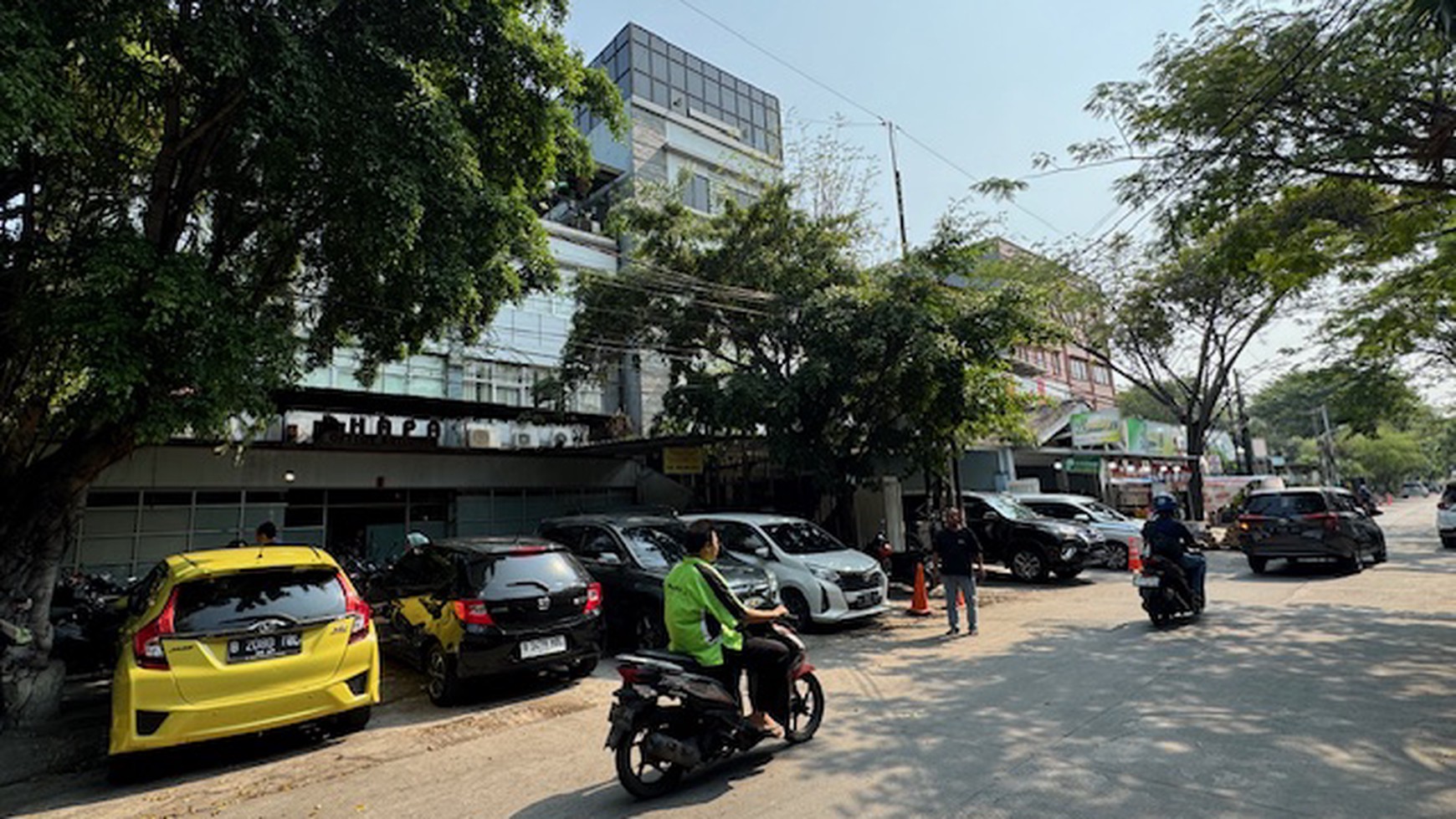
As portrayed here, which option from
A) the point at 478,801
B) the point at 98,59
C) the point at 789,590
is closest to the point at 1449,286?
the point at 789,590

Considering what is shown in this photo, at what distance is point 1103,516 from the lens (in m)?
16.8

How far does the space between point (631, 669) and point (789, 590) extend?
19.5 feet

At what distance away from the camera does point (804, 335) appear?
13.1 meters

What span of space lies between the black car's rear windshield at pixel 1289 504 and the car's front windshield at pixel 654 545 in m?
11.7

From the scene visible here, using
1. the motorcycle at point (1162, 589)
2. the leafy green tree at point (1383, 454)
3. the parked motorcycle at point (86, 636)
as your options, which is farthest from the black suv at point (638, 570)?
the leafy green tree at point (1383, 454)

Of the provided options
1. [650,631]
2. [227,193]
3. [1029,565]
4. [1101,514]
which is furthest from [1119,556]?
[227,193]

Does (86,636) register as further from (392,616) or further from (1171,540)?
(1171,540)

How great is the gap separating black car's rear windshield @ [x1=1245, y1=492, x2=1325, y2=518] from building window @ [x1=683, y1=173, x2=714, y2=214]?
689 inches

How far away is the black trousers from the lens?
467cm

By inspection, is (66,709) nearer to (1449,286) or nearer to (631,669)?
(631,669)

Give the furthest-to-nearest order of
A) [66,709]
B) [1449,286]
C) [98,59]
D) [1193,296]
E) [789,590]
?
[1193,296], [1449,286], [789,590], [66,709], [98,59]

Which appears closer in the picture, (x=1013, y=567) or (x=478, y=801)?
(x=478, y=801)

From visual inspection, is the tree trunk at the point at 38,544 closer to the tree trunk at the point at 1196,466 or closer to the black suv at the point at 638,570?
the black suv at the point at 638,570

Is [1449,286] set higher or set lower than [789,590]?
higher
